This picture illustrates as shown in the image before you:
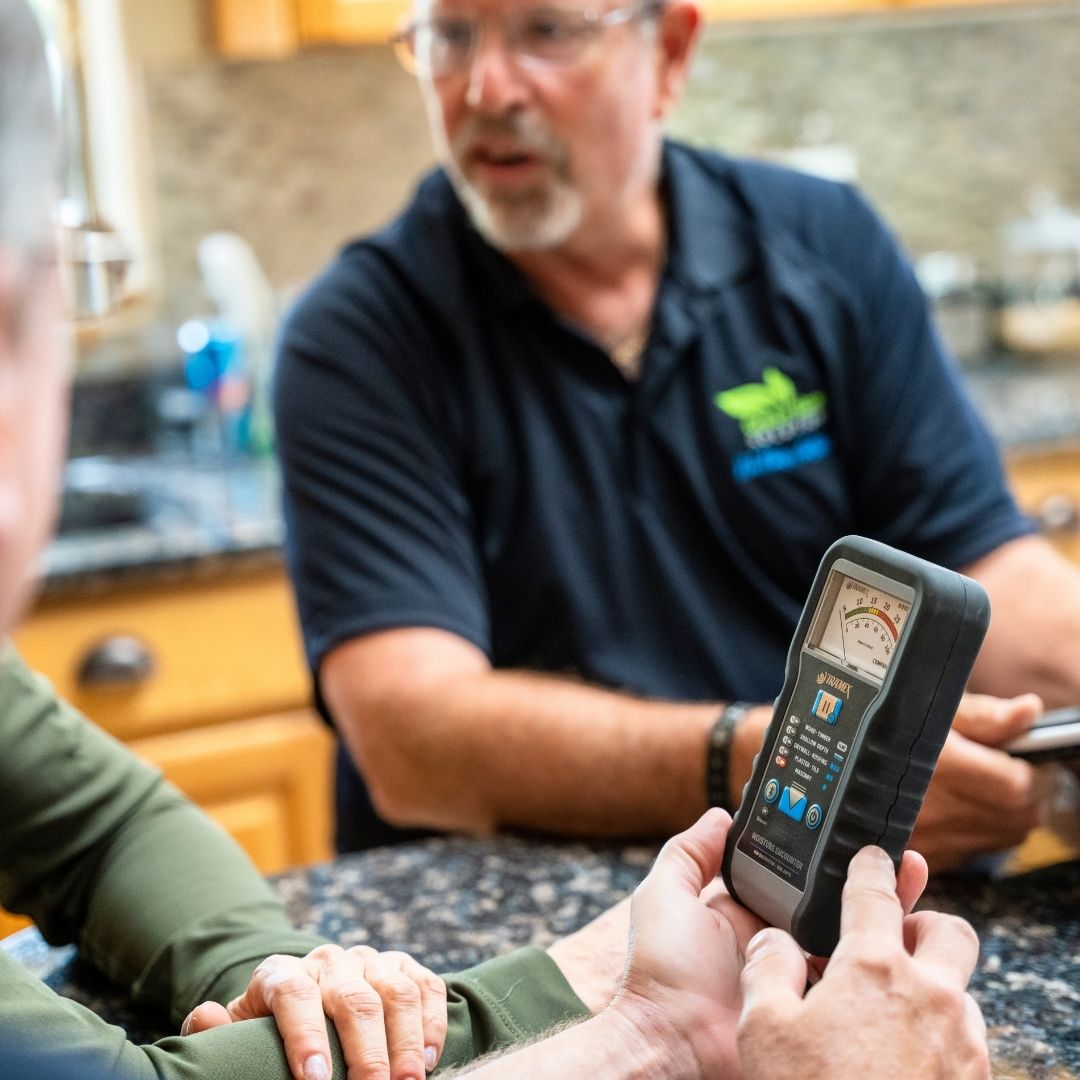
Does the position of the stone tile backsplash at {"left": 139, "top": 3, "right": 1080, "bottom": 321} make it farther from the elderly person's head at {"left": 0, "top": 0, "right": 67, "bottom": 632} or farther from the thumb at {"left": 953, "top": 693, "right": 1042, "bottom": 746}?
the elderly person's head at {"left": 0, "top": 0, "right": 67, "bottom": 632}

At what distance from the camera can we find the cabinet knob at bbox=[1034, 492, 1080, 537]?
2.10 metres

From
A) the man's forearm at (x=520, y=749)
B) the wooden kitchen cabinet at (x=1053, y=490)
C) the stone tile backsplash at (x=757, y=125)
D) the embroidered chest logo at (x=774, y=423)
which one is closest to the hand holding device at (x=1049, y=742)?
the man's forearm at (x=520, y=749)

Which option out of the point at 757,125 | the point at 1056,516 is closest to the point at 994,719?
the point at 1056,516

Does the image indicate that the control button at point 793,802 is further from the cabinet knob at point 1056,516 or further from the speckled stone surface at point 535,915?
the cabinet knob at point 1056,516

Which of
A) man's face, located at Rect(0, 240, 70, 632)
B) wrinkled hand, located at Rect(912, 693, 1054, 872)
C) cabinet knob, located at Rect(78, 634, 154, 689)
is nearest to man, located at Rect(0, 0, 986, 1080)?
man's face, located at Rect(0, 240, 70, 632)

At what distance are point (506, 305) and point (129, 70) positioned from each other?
1271 mm

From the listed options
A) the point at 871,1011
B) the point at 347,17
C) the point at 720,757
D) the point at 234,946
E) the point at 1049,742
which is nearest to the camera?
the point at 871,1011

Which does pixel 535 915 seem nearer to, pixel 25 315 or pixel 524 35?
pixel 25 315

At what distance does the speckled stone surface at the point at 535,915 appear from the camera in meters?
0.68

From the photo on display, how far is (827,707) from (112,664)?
125 centimetres

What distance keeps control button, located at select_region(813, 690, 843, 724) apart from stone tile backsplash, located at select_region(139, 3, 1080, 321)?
1.92 meters

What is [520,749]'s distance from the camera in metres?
1.03

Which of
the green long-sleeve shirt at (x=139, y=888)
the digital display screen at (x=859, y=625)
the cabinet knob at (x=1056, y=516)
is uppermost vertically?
the digital display screen at (x=859, y=625)

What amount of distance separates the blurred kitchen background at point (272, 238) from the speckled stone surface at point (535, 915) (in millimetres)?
710
